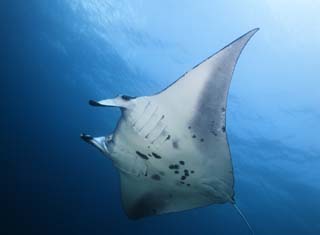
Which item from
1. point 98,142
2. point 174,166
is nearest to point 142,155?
point 174,166

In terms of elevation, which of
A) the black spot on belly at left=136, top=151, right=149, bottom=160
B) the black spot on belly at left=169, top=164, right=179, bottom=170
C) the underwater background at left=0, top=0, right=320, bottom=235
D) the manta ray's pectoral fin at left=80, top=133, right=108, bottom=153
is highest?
the underwater background at left=0, top=0, right=320, bottom=235

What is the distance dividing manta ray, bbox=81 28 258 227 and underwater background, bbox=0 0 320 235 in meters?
7.21

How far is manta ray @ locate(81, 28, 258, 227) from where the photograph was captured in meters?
3.55

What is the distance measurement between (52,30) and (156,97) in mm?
17545

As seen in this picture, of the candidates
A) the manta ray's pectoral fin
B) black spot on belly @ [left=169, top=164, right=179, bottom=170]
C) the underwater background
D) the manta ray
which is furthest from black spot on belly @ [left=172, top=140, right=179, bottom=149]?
the underwater background

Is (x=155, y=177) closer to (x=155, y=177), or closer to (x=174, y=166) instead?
(x=155, y=177)

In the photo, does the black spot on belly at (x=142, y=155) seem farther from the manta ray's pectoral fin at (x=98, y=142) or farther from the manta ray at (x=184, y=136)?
the manta ray's pectoral fin at (x=98, y=142)

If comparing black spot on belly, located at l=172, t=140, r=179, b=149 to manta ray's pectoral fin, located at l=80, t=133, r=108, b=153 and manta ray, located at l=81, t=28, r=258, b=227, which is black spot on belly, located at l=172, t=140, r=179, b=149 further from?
manta ray's pectoral fin, located at l=80, t=133, r=108, b=153

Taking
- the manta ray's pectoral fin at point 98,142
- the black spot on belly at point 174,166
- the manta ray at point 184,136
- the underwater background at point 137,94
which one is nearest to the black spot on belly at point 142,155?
the manta ray at point 184,136

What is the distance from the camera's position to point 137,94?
18703 millimetres

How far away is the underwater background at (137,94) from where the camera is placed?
11.0 metres

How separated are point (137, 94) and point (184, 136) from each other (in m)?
14.9

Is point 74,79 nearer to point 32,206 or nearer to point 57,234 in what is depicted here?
point 32,206

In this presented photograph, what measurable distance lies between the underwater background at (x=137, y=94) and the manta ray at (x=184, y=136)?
7.21 meters
